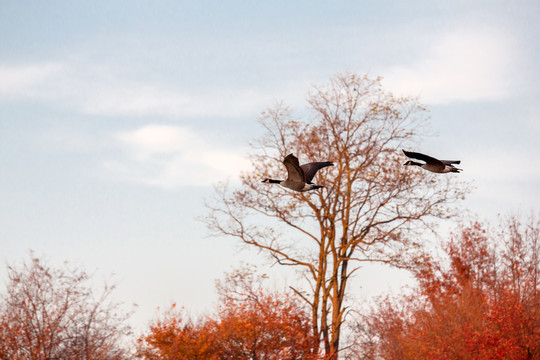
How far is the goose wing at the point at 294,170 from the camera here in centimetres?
1011

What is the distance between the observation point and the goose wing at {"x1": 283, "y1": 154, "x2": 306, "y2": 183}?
10109 mm

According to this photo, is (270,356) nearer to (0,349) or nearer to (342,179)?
(342,179)

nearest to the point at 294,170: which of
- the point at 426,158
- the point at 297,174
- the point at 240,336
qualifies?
the point at 297,174

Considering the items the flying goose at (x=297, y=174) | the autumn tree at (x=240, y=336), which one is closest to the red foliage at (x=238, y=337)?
the autumn tree at (x=240, y=336)

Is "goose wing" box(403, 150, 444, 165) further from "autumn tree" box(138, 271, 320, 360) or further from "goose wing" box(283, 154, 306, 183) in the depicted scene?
"autumn tree" box(138, 271, 320, 360)

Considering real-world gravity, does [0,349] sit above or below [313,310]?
below

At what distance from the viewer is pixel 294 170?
1057cm

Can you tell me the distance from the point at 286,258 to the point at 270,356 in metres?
5.22

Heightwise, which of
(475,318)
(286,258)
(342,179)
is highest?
(342,179)

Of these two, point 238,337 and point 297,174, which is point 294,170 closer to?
point 297,174

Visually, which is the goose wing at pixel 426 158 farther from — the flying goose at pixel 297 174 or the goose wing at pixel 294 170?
the goose wing at pixel 294 170

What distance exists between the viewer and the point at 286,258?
90.7ft

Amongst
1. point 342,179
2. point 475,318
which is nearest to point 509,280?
point 475,318

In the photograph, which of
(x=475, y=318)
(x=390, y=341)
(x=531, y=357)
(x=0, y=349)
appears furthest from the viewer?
(x=390, y=341)
